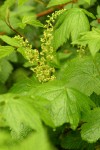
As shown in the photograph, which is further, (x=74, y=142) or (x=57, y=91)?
(x=74, y=142)

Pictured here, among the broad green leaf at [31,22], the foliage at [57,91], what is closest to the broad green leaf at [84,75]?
the foliage at [57,91]

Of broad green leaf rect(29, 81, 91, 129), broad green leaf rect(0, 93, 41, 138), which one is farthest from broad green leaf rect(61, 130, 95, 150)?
broad green leaf rect(0, 93, 41, 138)

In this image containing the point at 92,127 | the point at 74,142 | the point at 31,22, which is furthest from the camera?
the point at 74,142

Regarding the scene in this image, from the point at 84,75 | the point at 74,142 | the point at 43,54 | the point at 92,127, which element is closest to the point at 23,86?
the point at 43,54

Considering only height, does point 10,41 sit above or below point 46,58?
above

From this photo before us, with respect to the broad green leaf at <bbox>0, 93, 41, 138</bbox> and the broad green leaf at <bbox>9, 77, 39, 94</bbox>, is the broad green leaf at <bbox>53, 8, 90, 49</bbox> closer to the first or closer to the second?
the broad green leaf at <bbox>9, 77, 39, 94</bbox>

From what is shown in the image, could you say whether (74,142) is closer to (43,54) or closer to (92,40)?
(43,54)

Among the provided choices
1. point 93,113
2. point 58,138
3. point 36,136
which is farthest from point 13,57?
point 36,136

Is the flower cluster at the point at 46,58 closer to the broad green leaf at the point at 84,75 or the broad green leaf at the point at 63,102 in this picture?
the broad green leaf at the point at 84,75
